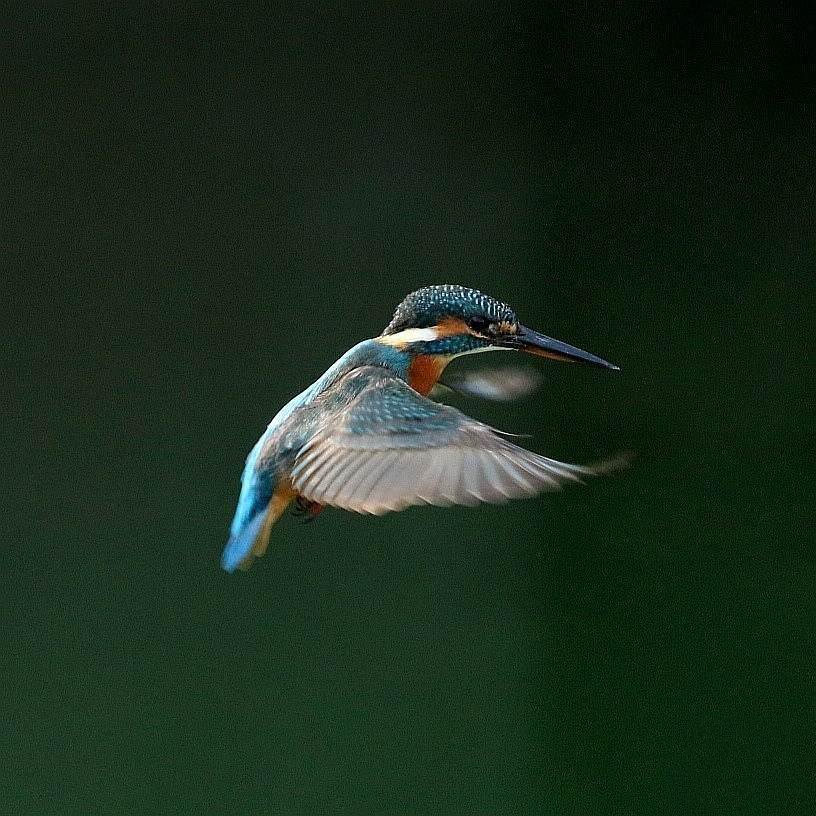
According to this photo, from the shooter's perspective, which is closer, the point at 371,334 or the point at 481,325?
the point at 481,325

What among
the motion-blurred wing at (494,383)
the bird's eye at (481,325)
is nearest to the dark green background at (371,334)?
the motion-blurred wing at (494,383)

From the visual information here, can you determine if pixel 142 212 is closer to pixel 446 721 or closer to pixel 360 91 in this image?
pixel 360 91

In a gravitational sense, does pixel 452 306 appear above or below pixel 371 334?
above

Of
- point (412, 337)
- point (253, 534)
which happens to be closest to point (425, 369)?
point (412, 337)

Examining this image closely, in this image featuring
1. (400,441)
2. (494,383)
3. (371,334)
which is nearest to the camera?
(400,441)

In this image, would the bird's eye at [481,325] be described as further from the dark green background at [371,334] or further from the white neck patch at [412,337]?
the dark green background at [371,334]

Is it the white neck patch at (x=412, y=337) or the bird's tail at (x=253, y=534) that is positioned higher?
the white neck patch at (x=412, y=337)

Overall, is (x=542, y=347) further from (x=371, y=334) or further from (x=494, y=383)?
(x=371, y=334)
